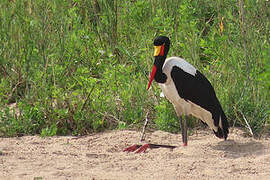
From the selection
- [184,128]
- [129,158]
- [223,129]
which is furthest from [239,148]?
[129,158]

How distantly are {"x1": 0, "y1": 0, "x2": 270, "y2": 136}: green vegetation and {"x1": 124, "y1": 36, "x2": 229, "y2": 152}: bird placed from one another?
0.76 feet

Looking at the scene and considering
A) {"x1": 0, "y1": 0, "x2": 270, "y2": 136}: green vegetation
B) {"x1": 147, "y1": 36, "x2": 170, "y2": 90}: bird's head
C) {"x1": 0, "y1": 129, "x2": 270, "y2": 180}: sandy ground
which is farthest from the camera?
{"x1": 0, "y1": 0, "x2": 270, "y2": 136}: green vegetation

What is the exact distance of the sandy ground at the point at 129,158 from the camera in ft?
12.1

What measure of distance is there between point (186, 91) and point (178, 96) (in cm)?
8

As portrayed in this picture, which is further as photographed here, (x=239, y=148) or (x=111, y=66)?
(x=111, y=66)

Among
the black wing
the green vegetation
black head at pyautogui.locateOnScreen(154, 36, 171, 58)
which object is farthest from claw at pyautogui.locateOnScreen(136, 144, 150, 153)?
black head at pyautogui.locateOnScreen(154, 36, 171, 58)

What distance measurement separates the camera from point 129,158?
4219 mm

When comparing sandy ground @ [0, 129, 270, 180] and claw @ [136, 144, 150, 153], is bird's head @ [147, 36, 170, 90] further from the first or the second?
sandy ground @ [0, 129, 270, 180]

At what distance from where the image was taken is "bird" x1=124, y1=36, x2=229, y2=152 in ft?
14.9

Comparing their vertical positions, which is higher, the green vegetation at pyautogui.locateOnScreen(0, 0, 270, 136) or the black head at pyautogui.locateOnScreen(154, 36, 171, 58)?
the black head at pyautogui.locateOnScreen(154, 36, 171, 58)

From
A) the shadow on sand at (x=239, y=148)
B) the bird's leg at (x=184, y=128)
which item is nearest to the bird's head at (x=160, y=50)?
the bird's leg at (x=184, y=128)

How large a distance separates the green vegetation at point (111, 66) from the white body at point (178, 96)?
0.21 metres

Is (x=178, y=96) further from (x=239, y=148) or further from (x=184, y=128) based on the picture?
(x=239, y=148)

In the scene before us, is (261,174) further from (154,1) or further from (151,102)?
(154,1)
